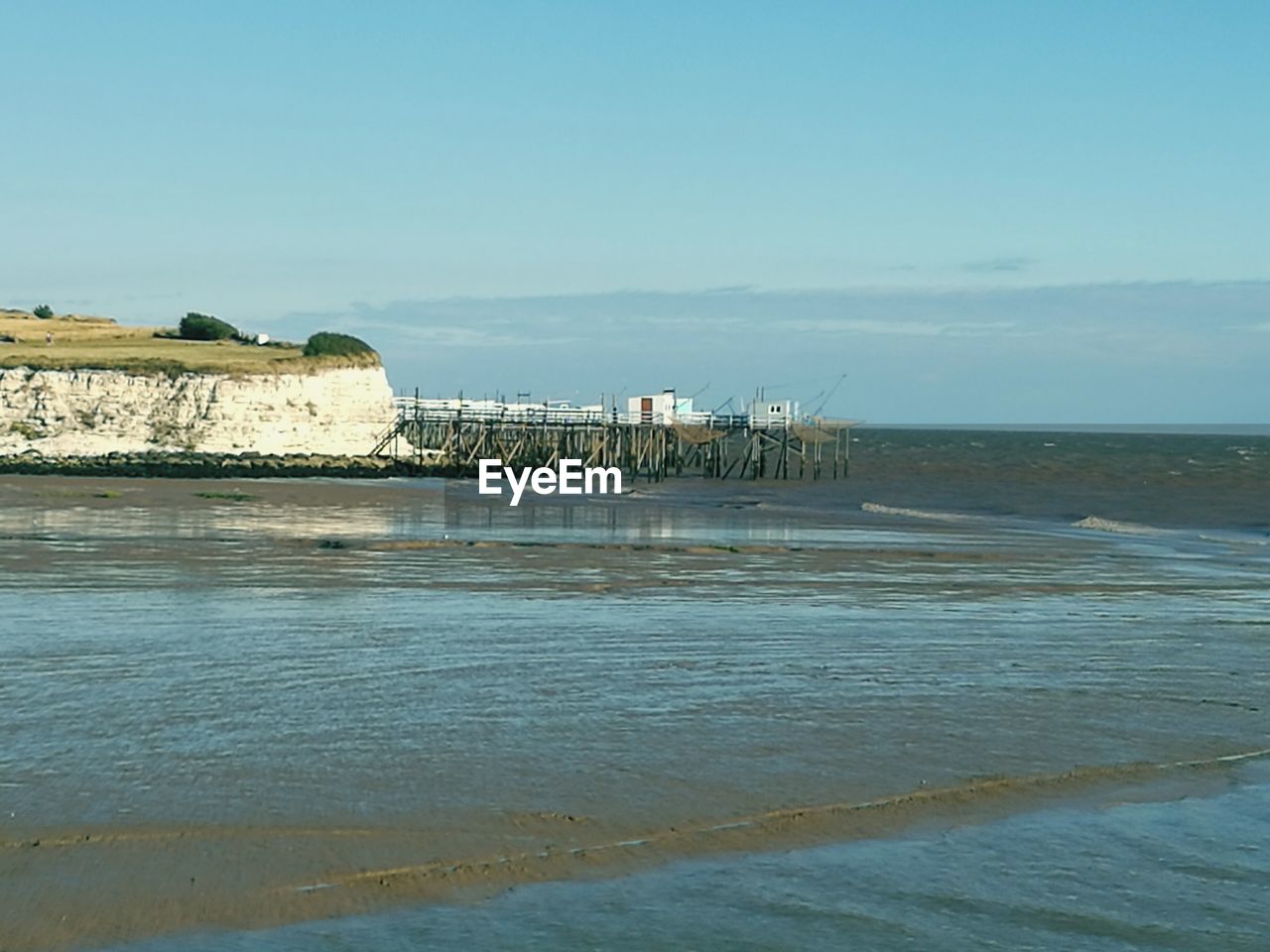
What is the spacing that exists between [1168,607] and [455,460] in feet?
178

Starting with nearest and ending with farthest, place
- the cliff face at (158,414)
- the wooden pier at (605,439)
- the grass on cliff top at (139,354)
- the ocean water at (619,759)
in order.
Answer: the ocean water at (619,759) < the cliff face at (158,414) < the wooden pier at (605,439) < the grass on cliff top at (139,354)

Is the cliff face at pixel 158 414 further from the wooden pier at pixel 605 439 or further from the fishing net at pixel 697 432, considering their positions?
the fishing net at pixel 697 432

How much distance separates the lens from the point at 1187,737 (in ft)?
32.5

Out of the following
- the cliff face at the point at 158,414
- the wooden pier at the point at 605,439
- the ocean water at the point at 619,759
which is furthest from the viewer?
the wooden pier at the point at 605,439

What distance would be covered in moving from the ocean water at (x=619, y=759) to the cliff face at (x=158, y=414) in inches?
1887

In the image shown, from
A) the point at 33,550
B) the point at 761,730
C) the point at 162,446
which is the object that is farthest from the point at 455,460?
the point at 761,730

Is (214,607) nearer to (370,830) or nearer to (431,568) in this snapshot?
(431,568)

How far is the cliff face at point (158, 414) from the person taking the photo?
216 feet

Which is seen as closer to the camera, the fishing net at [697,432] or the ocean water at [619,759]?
the ocean water at [619,759]

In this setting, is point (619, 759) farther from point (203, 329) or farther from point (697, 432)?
point (203, 329)

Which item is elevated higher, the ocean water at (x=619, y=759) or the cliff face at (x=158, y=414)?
the cliff face at (x=158, y=414)

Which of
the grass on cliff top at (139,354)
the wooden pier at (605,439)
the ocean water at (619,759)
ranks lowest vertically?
the ocean water at (619,759)

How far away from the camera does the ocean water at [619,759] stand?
6.30 metres

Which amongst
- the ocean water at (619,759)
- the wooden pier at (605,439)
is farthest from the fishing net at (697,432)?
the ocean water at (619,759)
